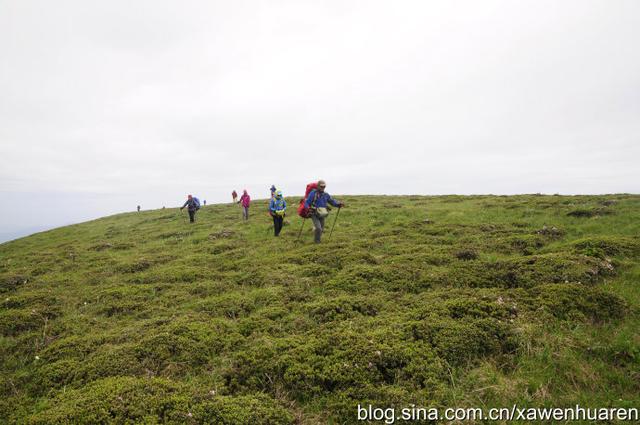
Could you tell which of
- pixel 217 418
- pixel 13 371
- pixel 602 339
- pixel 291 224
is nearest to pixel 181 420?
pixel 217 418

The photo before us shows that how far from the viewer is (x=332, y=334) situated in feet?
24.1

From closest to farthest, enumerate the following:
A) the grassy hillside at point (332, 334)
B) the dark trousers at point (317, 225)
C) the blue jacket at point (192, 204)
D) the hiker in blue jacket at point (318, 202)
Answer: the grassy hillside at point (332, 334) < the hiker in blue jacket at point (318, 202) < the dark trousers at point (317, 225) < the blue jacket at point (192, 204)

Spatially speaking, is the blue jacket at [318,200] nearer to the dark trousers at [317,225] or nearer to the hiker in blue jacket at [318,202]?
the hiker in blue jacket at [318,202]

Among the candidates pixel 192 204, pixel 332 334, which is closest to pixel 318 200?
pixel 332 334

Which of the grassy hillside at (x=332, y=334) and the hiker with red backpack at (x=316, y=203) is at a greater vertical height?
the hiker with red backpack at (x=316, y=203)

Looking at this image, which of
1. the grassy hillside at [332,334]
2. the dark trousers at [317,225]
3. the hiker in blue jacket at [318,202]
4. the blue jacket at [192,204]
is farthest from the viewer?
the blue jacket at [192,204]

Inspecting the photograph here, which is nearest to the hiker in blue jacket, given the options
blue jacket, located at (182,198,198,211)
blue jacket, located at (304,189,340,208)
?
blue jacket, located at (304,189,340,208)

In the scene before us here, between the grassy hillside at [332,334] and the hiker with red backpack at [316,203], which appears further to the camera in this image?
the hiker with red backpack at [316,203]

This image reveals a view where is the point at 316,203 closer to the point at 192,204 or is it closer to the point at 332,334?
the point at 332,334

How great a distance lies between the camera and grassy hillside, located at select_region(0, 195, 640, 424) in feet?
17.9

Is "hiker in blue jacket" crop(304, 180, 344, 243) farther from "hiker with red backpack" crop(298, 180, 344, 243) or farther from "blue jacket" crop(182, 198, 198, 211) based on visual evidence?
"blue jacket" crop(182, 198, 198, 211)

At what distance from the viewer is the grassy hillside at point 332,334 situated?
5457 millimetres

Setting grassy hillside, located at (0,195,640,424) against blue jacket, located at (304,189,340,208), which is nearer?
grassy hillside, located at (0,195,640,424)

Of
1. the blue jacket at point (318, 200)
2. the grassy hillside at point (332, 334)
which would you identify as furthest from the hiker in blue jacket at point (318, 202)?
the grassy hillside at point (332, 334)
